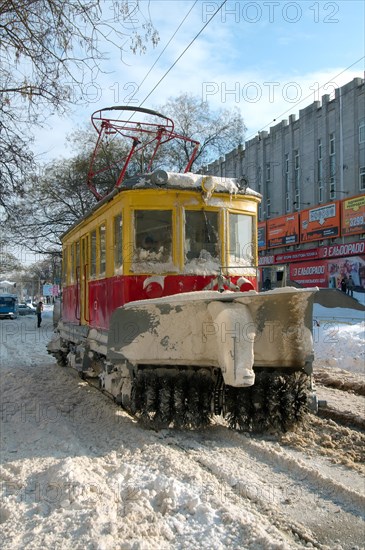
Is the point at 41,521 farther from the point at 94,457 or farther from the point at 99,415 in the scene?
the point at 99,415

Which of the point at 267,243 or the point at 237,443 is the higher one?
the point at 267,243

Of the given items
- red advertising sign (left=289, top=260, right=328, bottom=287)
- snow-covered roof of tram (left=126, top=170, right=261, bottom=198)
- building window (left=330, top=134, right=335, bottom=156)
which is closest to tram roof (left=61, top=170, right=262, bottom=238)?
snow-covered roof of tram (left=126, top=170, right=261, bottom=198)

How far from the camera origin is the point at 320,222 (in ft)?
117

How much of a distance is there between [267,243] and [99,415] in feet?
118

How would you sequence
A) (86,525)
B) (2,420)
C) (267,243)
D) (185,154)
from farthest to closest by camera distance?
1. (267,243)
2. (185,154)
3. (2,420)
4. (86,525)

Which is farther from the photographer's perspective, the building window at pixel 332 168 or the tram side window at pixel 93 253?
the building window at pixel 332 168

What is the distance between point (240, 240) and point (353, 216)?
2792 cm

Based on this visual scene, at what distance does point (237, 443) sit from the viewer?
555cm

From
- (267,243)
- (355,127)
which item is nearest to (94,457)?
(355,127)

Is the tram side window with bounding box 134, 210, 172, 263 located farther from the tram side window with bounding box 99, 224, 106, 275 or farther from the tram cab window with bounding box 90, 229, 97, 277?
the tram cab window with bounding box 90, 229, 97, 277

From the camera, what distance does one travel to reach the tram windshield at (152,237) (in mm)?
6230

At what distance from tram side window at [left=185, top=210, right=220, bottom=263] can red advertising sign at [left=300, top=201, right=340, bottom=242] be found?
2914 centimetres

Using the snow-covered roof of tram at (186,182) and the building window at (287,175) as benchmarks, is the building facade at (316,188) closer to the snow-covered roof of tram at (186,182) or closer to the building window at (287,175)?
the building window at (287,175)

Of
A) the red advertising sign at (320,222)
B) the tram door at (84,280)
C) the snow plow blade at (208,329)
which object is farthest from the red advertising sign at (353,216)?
the snow plow blade at (208,329)
